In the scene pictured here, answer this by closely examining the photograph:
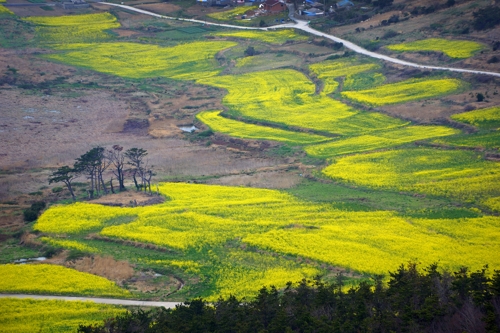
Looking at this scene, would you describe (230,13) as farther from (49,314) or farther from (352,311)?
(352,311)

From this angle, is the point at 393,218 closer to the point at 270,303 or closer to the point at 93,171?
the point at 270,303

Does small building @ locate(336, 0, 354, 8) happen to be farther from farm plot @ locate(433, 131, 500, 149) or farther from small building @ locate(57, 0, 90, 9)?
farm plot @ locate(433, 131, 500, 149)

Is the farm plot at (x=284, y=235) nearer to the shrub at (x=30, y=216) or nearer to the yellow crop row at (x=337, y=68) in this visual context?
the shrub at (x=30, y=216)

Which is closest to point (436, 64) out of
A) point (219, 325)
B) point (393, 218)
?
point (393, 218)

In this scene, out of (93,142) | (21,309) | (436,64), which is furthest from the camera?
(436,64)

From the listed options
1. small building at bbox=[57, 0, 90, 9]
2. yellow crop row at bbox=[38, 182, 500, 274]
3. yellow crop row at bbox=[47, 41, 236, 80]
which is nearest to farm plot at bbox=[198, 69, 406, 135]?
yellow crop row at bbox=[47, 41, 236, 80]

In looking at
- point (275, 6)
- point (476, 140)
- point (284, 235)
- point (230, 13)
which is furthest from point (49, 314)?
point (230, 13)
